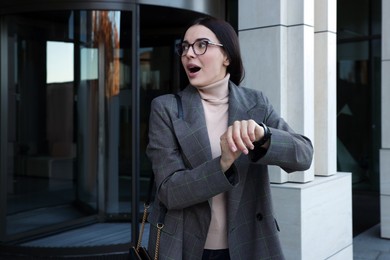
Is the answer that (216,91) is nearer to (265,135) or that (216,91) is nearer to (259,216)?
(265,135)

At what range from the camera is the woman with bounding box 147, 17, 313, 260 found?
1.71 metres

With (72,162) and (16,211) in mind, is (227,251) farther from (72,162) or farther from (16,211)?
(72,162)

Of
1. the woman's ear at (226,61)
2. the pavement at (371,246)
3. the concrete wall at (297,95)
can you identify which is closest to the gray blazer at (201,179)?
the woman's ear at (226,61)

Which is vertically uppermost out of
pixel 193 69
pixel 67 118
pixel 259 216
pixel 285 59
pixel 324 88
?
pixel 285 59

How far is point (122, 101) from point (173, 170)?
18.2 ft

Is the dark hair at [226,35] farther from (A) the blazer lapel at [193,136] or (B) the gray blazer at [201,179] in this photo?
(A) the blazer lapel at [193,136]

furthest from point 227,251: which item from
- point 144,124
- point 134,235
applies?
point 144,124

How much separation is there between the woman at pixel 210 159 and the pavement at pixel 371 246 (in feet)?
15.9

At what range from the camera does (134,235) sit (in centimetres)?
587

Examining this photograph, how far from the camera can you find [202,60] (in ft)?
5.85

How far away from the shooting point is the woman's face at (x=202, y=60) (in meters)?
1.78

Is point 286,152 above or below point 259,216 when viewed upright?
above

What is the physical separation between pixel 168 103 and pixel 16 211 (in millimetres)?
5645

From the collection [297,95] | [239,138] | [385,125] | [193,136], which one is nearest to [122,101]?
[297,95]
